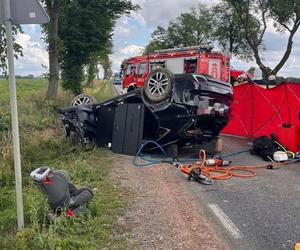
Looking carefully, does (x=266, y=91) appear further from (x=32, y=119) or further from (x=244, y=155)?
(x=32, y=119)

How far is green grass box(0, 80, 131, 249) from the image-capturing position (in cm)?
530

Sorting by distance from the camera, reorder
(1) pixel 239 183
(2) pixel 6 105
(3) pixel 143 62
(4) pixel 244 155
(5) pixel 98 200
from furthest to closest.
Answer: (3) pixel 143 62 < (2) pixel 6 105 < (4) pixel 244 155 < (1) pixel 239 183 < (5) pixel 98 200

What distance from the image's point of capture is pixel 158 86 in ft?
37.4

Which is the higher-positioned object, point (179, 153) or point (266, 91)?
point (266, 91)

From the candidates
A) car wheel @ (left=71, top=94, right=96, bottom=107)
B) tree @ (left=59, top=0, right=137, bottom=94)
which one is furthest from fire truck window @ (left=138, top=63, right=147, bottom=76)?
car wheel @ (left=71, top=94, right=96, bottom=107)

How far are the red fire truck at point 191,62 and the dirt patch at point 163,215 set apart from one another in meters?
12.9

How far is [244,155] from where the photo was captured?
12.5m

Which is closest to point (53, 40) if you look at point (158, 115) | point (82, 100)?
point (82, 100)

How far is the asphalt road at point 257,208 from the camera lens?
18.9 feet

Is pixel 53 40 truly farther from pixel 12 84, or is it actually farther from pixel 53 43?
pixel 12 84

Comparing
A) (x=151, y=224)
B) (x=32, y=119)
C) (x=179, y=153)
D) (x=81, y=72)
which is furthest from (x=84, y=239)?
(x=81, y=72)

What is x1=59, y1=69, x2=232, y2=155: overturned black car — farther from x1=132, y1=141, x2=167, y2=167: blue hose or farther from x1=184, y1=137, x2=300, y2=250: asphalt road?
x1=184, y1=137, x2=300, y2=250: asphalt road

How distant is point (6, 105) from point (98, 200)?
1092cm

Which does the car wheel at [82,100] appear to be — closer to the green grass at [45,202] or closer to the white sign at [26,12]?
the green grass at [45,202]
